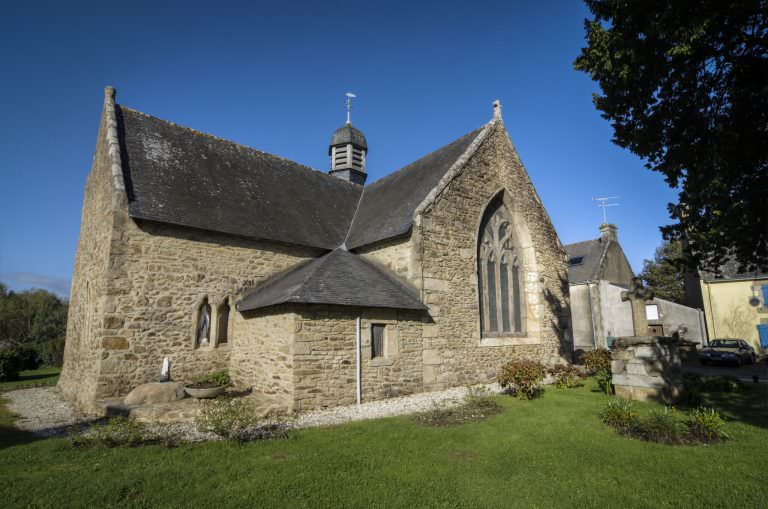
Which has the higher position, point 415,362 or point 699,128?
point 699,128

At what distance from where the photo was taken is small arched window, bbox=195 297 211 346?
12.2 metres

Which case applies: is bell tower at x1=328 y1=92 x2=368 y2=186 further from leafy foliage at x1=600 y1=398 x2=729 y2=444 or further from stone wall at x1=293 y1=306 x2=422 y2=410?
leafy foliage at x1=600 y1=398 x2=729 y2=444

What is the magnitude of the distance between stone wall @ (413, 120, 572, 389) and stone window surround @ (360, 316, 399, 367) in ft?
4.07

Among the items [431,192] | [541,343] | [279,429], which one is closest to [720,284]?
[541,343]

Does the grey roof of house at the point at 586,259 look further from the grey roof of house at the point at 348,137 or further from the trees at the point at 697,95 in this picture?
the trees at the point at 697,95

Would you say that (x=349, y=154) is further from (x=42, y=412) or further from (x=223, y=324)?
(x=42, y=412)

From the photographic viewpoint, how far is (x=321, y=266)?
12.1 metres

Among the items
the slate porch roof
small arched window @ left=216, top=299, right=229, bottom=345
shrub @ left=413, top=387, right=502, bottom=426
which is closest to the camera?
shrub @ left=413, top=387, right=502, bottom=426

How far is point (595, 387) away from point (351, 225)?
419 inches

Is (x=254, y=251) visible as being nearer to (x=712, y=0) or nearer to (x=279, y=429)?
(x=279, y=429)

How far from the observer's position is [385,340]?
11.6 metres

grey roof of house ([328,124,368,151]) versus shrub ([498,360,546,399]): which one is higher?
grey roof of house ([328,124,368,151])

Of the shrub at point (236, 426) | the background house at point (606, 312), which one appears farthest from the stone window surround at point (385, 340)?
the background house at point (606, 312)

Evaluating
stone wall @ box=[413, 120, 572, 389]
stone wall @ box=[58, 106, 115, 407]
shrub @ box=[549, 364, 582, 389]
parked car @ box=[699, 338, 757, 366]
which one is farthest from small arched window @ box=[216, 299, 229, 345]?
parked car @ box=[699, 338, 757, 366]
